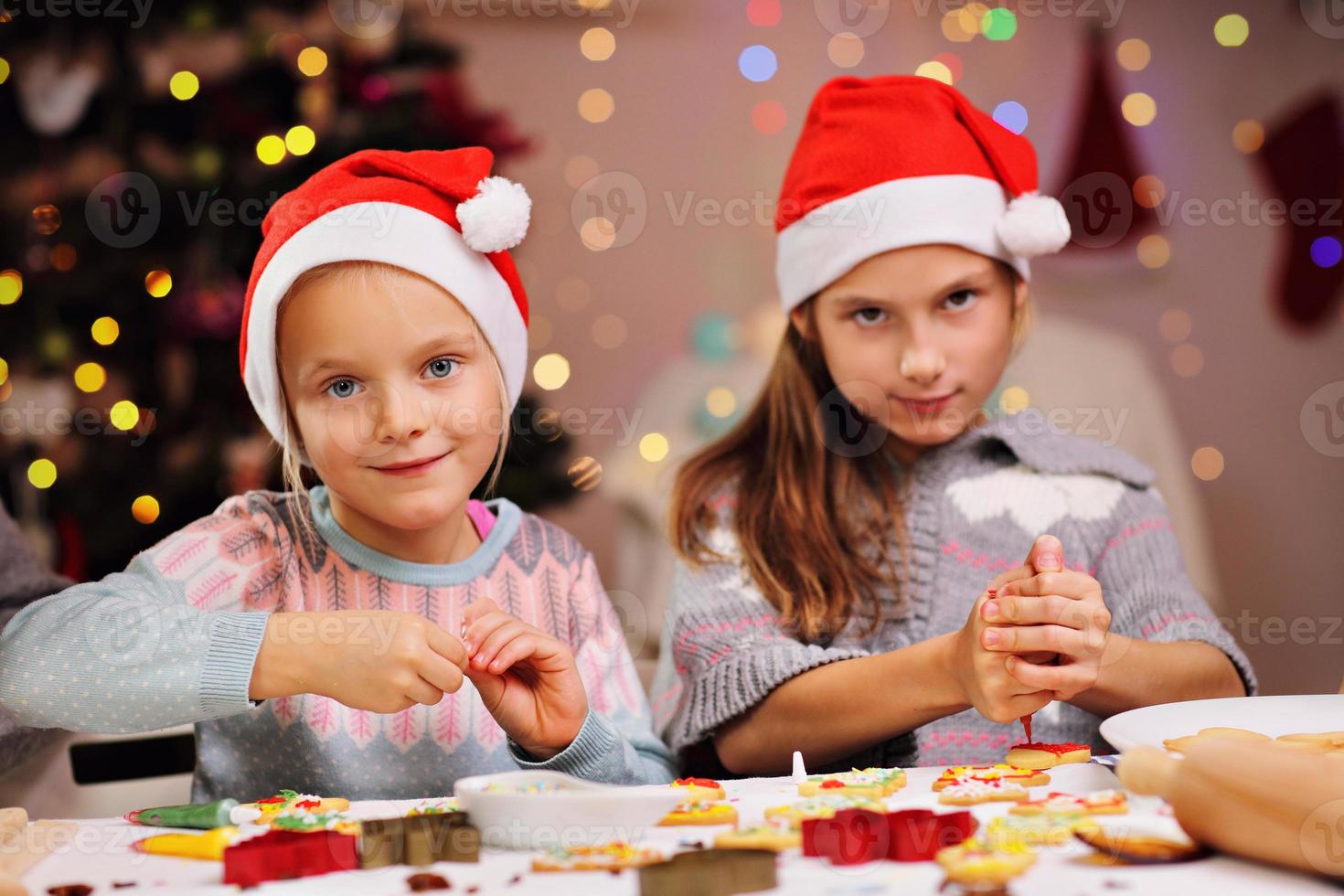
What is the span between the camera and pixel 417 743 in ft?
Result: 3.75

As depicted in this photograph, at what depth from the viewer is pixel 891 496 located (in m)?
1.35

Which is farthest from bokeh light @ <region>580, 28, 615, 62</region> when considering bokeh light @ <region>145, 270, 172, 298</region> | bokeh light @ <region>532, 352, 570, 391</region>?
bokeh light @ <region>145, 270, 172, 298</region>

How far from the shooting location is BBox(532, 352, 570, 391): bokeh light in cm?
307

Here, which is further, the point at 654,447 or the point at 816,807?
the point at 654,447

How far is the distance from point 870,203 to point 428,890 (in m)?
0.89

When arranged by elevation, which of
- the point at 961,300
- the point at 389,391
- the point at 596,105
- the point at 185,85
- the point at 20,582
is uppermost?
the point at 596,105

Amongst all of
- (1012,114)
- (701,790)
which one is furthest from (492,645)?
(1012,114)

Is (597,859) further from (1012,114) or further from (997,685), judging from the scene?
(1012,114)

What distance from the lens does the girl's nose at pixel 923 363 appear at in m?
1.21

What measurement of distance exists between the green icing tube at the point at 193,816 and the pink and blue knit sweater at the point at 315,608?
3.4 inches

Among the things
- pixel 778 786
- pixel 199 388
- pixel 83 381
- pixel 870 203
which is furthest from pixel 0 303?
pixel 778 786

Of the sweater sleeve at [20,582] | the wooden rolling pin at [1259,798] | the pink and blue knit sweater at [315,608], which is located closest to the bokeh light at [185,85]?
the sweater sleeve at [20,582]

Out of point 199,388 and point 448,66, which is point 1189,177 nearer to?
point 448,66

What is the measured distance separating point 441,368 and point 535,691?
0.30 metres
